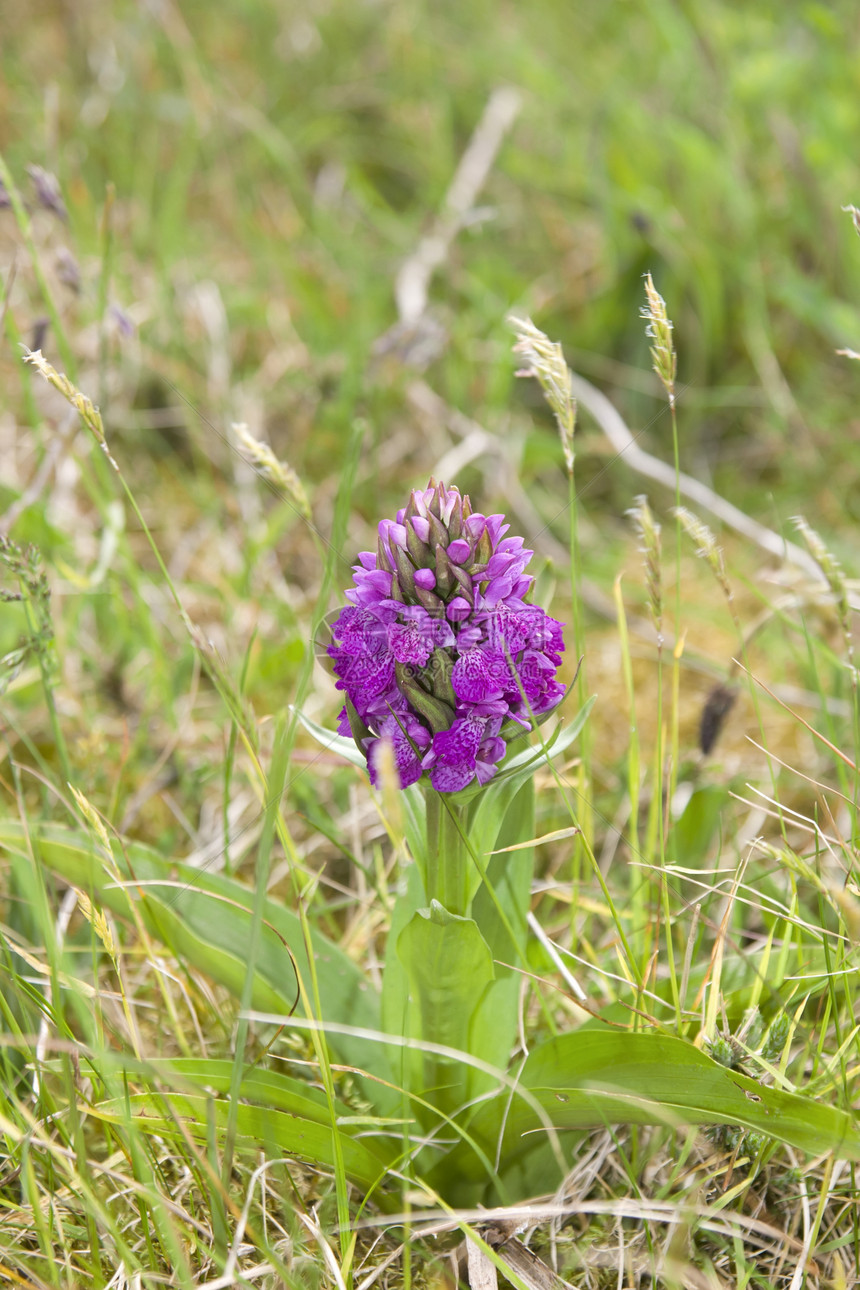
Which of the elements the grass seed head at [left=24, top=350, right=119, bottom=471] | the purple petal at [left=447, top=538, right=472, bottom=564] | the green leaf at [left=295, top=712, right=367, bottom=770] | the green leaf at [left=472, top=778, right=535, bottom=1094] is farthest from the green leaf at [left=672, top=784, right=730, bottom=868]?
the grass seed head at [left=24, top=350, right=119, bottom=471]

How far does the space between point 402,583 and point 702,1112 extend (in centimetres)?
95

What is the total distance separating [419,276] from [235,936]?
10.9 ft

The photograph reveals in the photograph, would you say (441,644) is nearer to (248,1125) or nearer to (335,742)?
(335,742)

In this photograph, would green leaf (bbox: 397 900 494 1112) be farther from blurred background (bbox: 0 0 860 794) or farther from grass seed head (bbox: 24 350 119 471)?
blurred background (bbox: 0 0 860 794)

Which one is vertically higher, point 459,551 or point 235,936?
point 459,551

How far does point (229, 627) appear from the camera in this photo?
314cm

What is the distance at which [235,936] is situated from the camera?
187 cm

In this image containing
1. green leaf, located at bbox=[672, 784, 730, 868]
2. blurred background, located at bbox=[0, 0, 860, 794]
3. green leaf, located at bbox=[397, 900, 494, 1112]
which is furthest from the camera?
blurred background, located at bbox=[0, 0, 860, 794]

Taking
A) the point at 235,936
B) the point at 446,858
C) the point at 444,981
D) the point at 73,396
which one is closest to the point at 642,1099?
the point at 444,981

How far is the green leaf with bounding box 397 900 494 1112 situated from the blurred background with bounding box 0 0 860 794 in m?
1.47

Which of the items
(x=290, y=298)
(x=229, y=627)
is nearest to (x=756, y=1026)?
(x=229, y=627)

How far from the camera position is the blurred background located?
365cm

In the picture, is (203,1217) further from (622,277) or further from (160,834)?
(622,277)

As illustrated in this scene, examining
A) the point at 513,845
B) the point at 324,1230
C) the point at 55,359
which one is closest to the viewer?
the point at 324,1230
